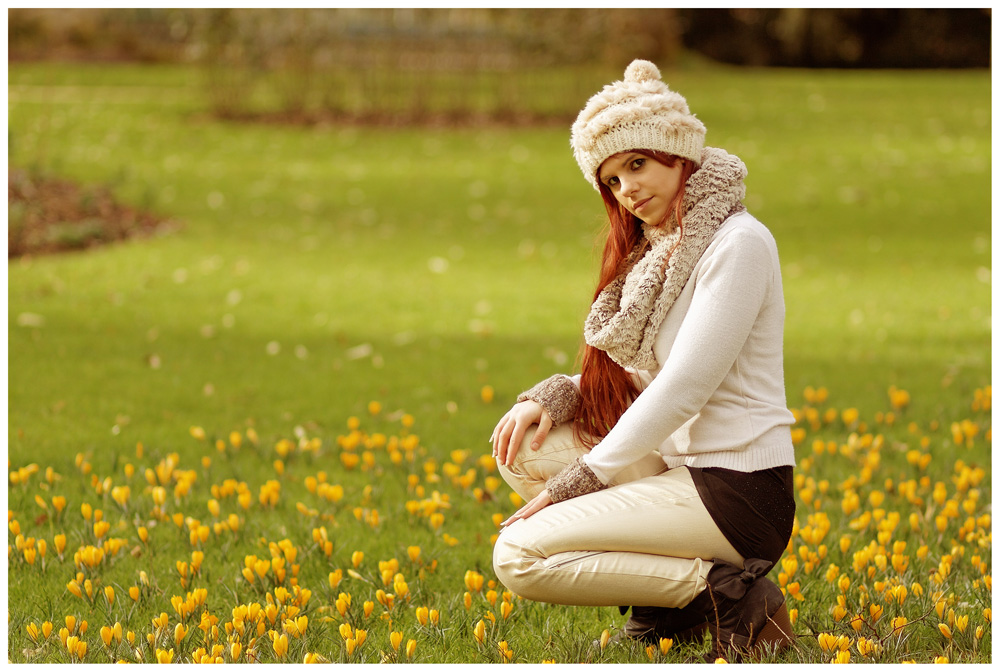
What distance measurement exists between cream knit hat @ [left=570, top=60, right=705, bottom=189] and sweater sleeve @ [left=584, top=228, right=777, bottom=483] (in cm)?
32

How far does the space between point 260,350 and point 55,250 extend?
12.4ft

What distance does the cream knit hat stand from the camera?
280 centimetres

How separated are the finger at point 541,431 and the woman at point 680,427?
0.73ft

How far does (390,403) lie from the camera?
5688mm

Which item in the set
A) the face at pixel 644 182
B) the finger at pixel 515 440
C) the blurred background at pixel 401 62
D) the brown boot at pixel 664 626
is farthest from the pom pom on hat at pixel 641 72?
the blurred background at pixel 401 62

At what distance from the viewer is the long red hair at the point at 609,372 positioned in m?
3.07

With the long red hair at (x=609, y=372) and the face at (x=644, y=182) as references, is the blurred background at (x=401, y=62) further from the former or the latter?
the face at (x=644, y=182)

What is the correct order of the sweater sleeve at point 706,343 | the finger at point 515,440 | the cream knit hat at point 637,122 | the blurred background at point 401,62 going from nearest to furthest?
the sweater sleeve at point 706,343, the cream knit hat at point 637,122, the finger at point 515,440, the blurred background at point 401,62

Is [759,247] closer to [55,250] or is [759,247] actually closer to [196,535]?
[196,535]

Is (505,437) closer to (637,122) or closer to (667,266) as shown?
(667,266)

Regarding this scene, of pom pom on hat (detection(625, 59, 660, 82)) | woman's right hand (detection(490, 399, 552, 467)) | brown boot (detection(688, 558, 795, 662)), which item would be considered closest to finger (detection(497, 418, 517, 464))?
woman's right hand (detection(490, 399, 552, 467))

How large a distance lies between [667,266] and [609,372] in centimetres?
40

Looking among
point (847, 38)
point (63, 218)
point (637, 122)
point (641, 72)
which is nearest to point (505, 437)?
point (637, 122)

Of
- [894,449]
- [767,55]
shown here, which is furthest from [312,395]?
[767,55]
